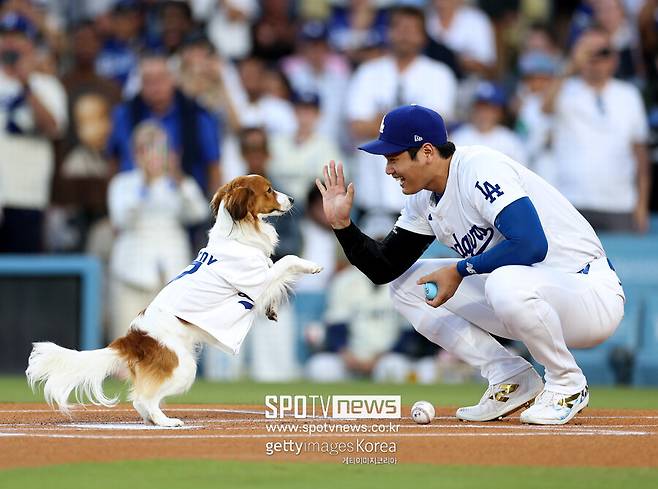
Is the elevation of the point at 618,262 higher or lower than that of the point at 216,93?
lower

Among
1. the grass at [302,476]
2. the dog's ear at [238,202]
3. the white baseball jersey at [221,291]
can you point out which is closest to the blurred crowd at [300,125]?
the dog's ear at [238,202]

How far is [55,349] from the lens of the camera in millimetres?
6457

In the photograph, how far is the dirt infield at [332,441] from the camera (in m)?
5.23

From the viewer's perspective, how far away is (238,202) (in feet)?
23.2

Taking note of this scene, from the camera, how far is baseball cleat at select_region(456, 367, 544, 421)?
684cm

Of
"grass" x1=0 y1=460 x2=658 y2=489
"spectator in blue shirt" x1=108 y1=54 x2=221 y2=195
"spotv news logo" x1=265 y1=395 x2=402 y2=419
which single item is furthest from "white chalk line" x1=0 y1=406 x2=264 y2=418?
"spectator in blue shirt" x1=108 y1=54 x2=221 y2=195

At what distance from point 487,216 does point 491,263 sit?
0.24m

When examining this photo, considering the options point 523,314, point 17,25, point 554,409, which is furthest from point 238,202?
point 17,25

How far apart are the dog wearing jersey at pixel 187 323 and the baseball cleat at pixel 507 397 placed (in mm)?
1300

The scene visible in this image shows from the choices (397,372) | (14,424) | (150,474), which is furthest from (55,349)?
(397,372)

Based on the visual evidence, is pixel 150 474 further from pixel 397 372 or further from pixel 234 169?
pixel 234 169

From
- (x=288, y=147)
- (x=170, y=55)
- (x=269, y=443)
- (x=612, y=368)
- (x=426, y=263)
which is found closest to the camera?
(x=269, y=443)

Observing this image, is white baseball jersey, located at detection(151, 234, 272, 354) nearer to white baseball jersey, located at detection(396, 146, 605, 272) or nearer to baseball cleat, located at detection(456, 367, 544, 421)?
white baseball jersey, located at detection(396, 146, 605, 272)

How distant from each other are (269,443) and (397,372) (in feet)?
19.6
